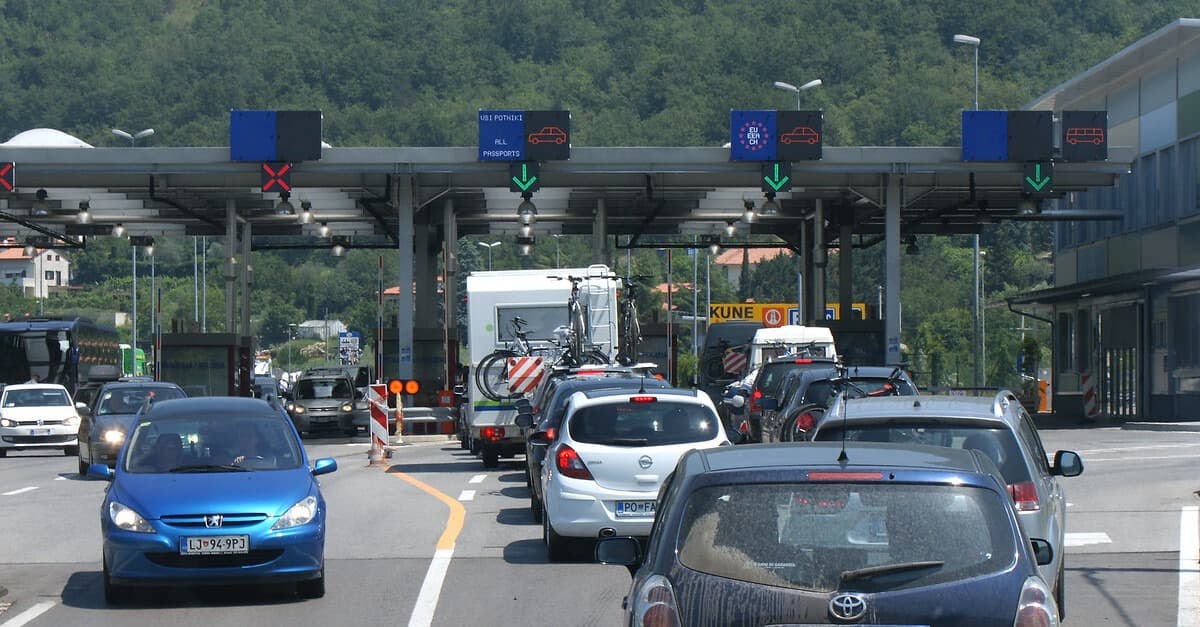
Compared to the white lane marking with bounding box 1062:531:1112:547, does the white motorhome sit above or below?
above

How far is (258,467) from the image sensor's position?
12.6m

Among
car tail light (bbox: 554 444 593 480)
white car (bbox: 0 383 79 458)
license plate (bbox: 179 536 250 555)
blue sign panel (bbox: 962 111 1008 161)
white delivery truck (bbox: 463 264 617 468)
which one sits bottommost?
white car (bbox: 0 383 79 458)

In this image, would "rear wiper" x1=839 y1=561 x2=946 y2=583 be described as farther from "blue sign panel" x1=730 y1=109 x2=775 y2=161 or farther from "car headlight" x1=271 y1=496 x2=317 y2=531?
"blue sign panel" x1=730 y1=109 x2=775 y2=161

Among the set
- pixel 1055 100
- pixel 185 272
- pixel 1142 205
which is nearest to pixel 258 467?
pixel 1142 205

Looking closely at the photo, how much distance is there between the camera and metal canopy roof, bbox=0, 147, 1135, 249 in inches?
1455

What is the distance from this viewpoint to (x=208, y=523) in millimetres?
11438

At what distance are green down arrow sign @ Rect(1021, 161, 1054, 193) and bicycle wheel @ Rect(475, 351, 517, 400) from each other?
14.3 metres

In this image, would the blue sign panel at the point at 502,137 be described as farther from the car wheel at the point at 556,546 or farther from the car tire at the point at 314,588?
the car tire at the point at 314,588

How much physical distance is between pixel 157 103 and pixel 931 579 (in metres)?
143

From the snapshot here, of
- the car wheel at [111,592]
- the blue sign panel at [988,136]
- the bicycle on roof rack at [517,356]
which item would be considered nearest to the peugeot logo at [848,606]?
the car wheel at [111,592]

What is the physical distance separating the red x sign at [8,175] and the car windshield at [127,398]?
1126 cm

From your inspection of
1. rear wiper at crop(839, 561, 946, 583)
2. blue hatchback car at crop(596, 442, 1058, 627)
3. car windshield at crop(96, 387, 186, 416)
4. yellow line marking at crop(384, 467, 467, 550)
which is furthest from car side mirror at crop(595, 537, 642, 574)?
car windshield at crop(96, 387, 186, 416)

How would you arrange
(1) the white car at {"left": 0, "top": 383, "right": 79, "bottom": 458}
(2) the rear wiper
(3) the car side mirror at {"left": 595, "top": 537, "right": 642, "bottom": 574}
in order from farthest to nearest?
(1) the white car at {"left": 0, "top": 383, "right": 79, "bottom": 458} < (3) the car side mirror at {"left": 595, "top": 537, "right": 642, "bottom": 574} < (2) the rear wiper

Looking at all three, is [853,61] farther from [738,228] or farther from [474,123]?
[738,228]
